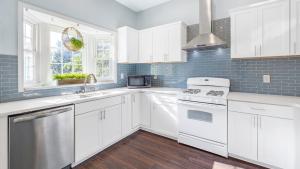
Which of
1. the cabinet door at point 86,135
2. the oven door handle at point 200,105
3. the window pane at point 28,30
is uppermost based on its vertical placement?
the window pane at point 28,30

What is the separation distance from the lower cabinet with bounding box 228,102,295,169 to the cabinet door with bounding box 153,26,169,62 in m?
1.74

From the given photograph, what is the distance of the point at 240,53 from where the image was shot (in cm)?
242

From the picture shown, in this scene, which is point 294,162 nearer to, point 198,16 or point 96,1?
point 198,16

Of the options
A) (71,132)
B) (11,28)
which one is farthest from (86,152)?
(11,28)

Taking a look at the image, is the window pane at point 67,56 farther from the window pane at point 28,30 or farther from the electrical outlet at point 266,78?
the electrical outlet at point 266,78

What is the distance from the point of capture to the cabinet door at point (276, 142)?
6.00 feet

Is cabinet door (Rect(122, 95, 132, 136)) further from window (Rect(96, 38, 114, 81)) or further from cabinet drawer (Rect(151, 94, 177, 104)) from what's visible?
window (Rect(96, 38, 114, 81))

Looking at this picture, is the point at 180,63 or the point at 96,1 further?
the point at 180,63

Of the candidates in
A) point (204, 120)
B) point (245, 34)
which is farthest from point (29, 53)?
point (245, 34)

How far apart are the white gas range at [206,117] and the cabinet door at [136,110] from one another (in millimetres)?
971

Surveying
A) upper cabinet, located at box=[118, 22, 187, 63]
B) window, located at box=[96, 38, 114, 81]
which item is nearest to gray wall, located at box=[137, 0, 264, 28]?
upper cabinet, located at box=[118, 22, 187, 63]

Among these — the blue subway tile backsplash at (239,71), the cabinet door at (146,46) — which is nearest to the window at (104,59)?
the cabinet door at (146,46)

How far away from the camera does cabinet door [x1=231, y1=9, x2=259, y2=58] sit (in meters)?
2.29

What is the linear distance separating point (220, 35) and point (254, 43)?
28.1 inches
